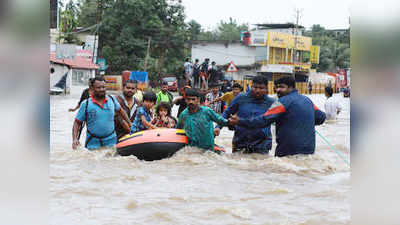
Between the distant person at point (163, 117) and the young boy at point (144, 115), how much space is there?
0.76 feet

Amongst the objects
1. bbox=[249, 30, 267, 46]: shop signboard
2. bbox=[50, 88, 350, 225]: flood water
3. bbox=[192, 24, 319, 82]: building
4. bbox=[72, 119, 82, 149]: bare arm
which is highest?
bbox=[249, 30, 267, 46]: shop signboard

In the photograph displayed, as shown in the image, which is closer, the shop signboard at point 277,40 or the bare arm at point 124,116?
the bare arm at point 124,116

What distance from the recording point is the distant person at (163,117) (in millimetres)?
8359

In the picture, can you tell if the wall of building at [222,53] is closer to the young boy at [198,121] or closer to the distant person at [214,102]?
the distant person at [214,102]

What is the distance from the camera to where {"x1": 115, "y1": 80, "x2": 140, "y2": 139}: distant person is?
8008 millimetres

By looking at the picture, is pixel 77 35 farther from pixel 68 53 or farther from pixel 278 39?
pixel 278 39

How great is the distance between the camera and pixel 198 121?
7105 mm

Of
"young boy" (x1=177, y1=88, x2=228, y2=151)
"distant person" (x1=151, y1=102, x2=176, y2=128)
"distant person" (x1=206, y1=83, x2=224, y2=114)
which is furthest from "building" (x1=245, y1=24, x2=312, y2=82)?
"young boy" (x1=177, y1=88, x2=228, y2=151)

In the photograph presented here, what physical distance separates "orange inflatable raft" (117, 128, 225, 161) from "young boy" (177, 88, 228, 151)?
0.19m

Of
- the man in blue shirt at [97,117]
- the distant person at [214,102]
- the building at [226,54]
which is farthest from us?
→ the building at [226,54]

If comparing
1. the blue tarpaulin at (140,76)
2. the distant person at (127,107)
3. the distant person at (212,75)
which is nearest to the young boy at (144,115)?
the distant person at (127,107)

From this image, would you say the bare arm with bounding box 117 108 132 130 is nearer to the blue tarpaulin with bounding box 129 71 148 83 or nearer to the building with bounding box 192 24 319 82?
the blue tarpaulin with bounding box 129 71 148 83

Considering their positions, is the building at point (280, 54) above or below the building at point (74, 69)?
above

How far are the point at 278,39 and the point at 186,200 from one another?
58.1 meters
